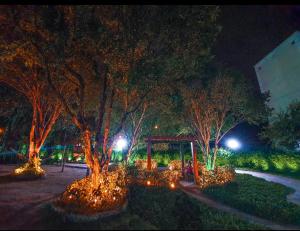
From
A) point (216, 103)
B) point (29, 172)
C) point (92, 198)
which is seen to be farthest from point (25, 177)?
point (216, 103)

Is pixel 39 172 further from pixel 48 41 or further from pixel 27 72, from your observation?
pixel 48 41

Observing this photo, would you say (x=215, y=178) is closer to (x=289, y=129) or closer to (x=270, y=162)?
(x=289, y=129)

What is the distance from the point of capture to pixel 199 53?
11.6 meters

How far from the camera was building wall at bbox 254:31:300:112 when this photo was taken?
27.7 m

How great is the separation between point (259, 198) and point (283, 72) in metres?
23.4

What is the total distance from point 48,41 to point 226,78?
14.6 m

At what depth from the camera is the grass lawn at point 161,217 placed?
8.34 m

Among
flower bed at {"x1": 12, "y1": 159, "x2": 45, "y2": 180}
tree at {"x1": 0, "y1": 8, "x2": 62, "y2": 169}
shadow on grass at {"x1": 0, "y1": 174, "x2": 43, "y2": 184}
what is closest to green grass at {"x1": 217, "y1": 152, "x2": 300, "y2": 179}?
flower bed at {"x1": 12, "y1": 159, "x2": 45, "y2": 180}

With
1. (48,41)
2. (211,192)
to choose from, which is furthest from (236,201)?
(48,41)

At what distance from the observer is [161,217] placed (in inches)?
389

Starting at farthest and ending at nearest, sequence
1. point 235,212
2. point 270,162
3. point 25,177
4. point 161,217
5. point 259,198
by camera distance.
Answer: point 270,162 → point 25,177 → point 259,198 → point 235,212 → point 161,217

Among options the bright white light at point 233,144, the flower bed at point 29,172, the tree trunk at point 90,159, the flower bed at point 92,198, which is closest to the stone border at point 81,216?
the flower bed at point 92,198

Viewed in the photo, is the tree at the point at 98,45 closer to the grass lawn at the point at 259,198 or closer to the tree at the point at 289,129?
the grass lawn at the point at 259,198

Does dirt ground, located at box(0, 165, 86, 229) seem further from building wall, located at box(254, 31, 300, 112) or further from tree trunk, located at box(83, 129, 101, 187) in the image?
building wall, located at box(254, 31, 300, 112)
